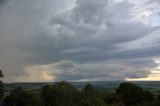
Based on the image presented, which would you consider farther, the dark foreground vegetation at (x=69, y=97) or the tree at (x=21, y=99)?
the tree at (x=21, y=99)

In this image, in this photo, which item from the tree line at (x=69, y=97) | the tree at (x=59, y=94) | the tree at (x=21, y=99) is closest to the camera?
the tree at (x=59, y=94)

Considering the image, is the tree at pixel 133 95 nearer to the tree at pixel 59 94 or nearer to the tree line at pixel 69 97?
the tree line at pixel 69 97

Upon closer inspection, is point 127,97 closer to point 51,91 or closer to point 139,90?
point 139,90

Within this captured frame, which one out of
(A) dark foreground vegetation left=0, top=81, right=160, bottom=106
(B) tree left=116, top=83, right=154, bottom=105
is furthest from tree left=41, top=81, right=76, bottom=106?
(B) tree left=116, top=83, right=154, bottom=105

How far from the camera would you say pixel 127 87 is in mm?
129125

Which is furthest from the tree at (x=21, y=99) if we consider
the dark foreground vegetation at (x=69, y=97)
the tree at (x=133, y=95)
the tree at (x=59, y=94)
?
the tree at (x=133, y=95)

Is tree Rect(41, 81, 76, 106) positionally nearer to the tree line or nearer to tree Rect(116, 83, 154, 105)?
the tree line

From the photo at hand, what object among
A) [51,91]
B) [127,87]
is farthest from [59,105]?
[127,87]

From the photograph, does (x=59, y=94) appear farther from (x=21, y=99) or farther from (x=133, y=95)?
(x=133, y=95)

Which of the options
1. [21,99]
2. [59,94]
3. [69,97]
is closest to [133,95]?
[59,94]

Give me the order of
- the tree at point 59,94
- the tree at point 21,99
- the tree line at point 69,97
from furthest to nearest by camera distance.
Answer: the tree at point 21,99 → the tree line at point 69,97 → the tree at point 59,94

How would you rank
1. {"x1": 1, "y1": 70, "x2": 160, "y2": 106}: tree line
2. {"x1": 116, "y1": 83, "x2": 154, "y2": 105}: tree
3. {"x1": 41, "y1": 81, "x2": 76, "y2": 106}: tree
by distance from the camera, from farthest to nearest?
{"x1": 116, "y1": 83, "x2": 154, "y2": 105}: tree < {"x1": 1, "y1": 70, "x2": 160, "y2": 106}: tree line < {"x1": 41, "y1": 81, "x2": 76, "y2": 106}: tree

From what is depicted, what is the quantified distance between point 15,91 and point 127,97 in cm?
3723

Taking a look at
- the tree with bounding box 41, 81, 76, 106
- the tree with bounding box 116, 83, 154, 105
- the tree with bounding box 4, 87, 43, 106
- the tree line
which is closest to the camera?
the tree with bounding box 41, 81, 76, 106
